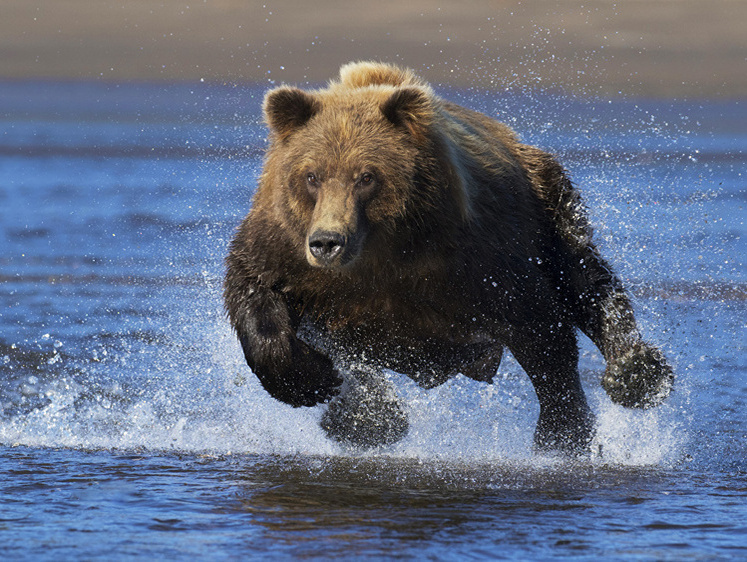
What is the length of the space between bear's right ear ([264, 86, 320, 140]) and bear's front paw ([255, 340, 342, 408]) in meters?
1.05

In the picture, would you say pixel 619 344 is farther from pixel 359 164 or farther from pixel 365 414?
pixel 359 164

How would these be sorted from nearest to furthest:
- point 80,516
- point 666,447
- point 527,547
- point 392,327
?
point 527,547 → point 80,516 → point 392,327 → point 666,447

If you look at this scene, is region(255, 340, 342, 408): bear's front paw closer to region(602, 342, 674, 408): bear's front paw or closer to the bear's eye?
the bear's eye

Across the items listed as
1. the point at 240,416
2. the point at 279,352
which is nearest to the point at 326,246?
the point at 279,352

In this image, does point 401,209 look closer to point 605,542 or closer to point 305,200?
point 305,200

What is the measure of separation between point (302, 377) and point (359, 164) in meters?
1.13

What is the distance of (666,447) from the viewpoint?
243 inches

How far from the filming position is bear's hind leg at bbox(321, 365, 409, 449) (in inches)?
251

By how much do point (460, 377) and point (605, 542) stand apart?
12.7 feet

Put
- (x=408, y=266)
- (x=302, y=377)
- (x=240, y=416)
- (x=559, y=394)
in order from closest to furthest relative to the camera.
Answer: (x=408, y=266) < (x=302, y=377) < (x=559, y=394) < (x=240, y=416)

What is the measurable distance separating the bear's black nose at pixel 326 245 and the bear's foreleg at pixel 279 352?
75 cm

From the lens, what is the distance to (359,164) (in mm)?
5258

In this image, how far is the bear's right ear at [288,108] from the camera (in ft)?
17.8

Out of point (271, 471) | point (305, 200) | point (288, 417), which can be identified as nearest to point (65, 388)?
point (288, 417)
